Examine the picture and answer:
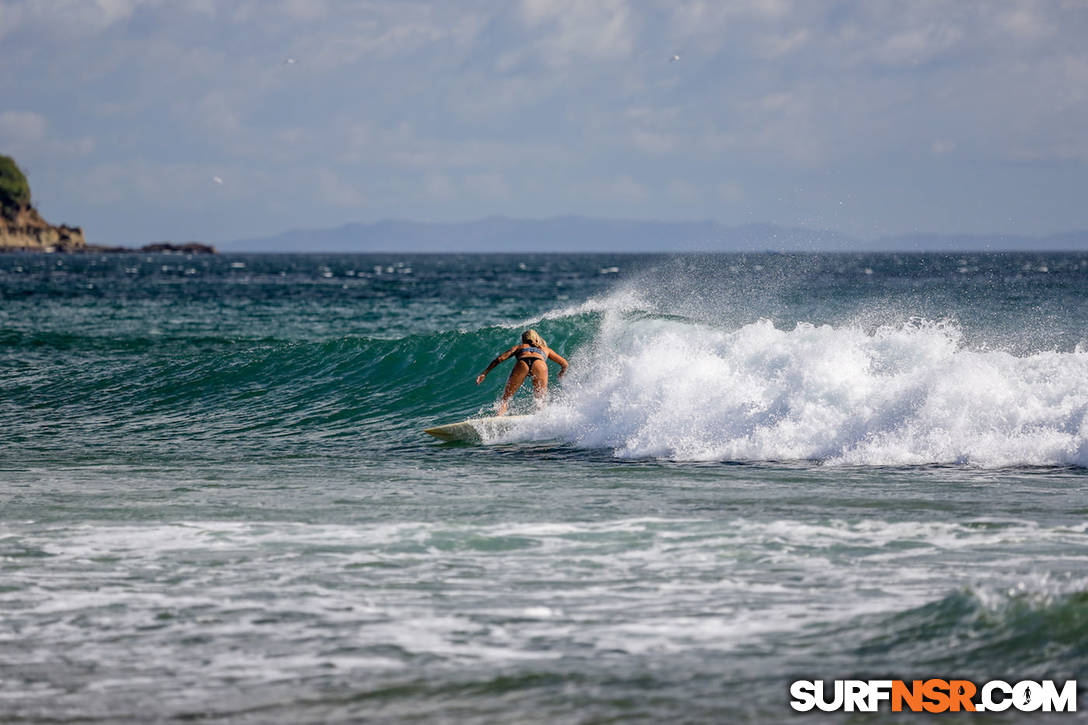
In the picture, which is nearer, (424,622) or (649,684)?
(649,684)

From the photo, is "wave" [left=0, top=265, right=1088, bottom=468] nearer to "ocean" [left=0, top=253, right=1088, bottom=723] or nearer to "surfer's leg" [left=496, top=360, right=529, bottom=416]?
"ocean" [left=0, top=253, right=1088, bottom=723]

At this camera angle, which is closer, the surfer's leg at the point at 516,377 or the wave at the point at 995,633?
the wave at the point at 995,633

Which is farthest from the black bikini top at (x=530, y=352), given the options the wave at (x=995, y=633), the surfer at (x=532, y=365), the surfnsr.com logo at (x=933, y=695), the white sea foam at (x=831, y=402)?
the surfnsr.com logo at (x=933, y=695)

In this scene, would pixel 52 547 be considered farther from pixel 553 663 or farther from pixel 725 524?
pixel 725 524

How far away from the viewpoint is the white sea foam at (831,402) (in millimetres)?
13789

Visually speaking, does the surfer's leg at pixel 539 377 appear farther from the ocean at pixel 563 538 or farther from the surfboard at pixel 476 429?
the surfboard at pixel 476 429

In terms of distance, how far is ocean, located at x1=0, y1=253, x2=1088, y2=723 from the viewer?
628 cm

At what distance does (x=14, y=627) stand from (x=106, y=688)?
55.8 inches

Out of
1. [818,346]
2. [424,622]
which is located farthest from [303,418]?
[424,622]

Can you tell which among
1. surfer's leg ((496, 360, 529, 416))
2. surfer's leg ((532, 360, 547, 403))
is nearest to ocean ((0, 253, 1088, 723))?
surfer's leg ((532, 360, 547, 403))

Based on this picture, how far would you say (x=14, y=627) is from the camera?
7.25 meters

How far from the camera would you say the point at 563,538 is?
368 inches

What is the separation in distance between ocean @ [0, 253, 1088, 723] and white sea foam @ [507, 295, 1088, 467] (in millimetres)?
56

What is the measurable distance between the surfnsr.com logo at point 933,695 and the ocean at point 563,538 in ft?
0.34
